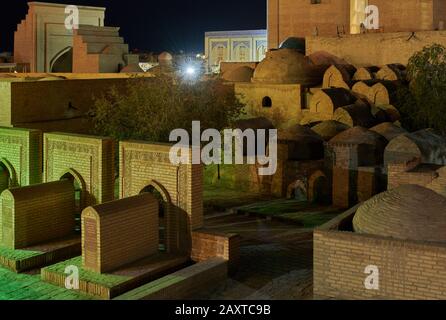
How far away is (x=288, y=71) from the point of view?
27062 millimetres

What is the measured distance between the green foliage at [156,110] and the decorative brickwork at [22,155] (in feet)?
13.3

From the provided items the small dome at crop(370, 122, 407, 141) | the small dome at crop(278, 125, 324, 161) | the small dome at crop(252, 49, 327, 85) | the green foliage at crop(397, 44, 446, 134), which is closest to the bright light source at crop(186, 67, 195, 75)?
the small dome at crop(278, 125, 324, 161)

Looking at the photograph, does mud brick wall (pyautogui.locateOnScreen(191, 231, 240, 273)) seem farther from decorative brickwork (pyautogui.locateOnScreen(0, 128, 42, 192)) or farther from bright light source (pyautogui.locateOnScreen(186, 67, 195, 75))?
bright light source (pyautogui.locateOnScreen(186, 67, 195, 75))

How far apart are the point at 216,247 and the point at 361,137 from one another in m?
8.78

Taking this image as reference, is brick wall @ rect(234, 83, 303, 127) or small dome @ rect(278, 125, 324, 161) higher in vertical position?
brick wall @ rect(234, 83, 303, 127)

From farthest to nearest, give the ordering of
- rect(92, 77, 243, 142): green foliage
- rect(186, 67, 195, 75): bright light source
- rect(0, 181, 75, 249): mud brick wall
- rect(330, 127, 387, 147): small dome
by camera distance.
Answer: rect(186, 67, 195, 75): bright light source, rect(330, 127, 387, 147): small dome, rect(92, 77, 243, 142): green foliage, rect(0, 181, 75, 249): mud brick wall

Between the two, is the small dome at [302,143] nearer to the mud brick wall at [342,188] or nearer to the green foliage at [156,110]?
the mud brick wall at [342,188]

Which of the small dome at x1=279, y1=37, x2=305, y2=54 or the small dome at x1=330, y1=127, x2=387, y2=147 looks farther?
the small dome at x1=279, y1=37, x2=305, y2=54

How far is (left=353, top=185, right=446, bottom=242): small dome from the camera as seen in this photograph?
8.58 meters

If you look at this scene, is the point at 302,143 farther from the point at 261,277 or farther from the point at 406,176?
the point at 261,277

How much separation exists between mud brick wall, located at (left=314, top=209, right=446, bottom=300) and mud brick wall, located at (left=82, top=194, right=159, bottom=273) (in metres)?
3.22

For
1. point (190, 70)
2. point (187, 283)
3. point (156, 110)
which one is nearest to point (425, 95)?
point (190, 70)

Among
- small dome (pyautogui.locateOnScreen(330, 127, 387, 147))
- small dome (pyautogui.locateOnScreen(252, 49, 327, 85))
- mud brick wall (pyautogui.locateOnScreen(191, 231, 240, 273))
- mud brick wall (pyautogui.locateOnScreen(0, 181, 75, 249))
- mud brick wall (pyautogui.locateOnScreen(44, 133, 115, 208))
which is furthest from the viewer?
small dome (pyautogui.locateOnScreen(252, 49, 327, 85))
